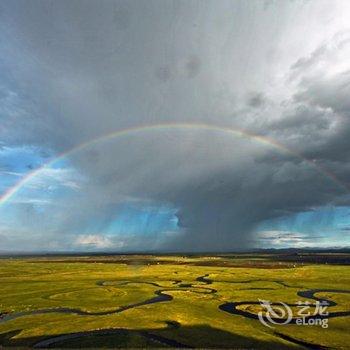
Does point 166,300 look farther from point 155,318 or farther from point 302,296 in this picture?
point 302,296

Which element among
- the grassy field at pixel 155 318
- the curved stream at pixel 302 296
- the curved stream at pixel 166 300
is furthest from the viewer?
the curved stream at pixel 302 296

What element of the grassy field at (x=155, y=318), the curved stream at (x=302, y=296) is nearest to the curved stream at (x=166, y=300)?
the curved stream at (x=302, y=296)

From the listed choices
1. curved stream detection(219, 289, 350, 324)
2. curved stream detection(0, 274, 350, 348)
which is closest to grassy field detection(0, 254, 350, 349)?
curved stream detection(0, 274, 350, 348)

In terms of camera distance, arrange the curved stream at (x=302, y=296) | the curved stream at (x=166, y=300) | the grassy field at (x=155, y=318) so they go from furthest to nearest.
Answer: the curved stream at (x=302, y=296)
the curved stream at (x=166, y=300)
the grassy field at (x=155, y=318)

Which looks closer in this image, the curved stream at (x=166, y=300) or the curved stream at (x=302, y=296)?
the curved stream at (x=166, y=300)

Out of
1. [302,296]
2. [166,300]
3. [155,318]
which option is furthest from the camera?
[302,296]

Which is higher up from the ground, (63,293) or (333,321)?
(63,293)

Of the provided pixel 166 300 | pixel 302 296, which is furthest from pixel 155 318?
pixel 302 296

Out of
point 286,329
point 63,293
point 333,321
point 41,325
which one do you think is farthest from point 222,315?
point 63,293

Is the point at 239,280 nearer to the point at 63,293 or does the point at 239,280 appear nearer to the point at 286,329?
the point at 63,293

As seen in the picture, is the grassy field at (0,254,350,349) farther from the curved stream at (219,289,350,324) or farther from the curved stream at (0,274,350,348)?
the curved stream at (219,289,350,324)

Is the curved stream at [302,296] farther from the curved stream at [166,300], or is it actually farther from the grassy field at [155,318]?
the grassy field at [155,318]
